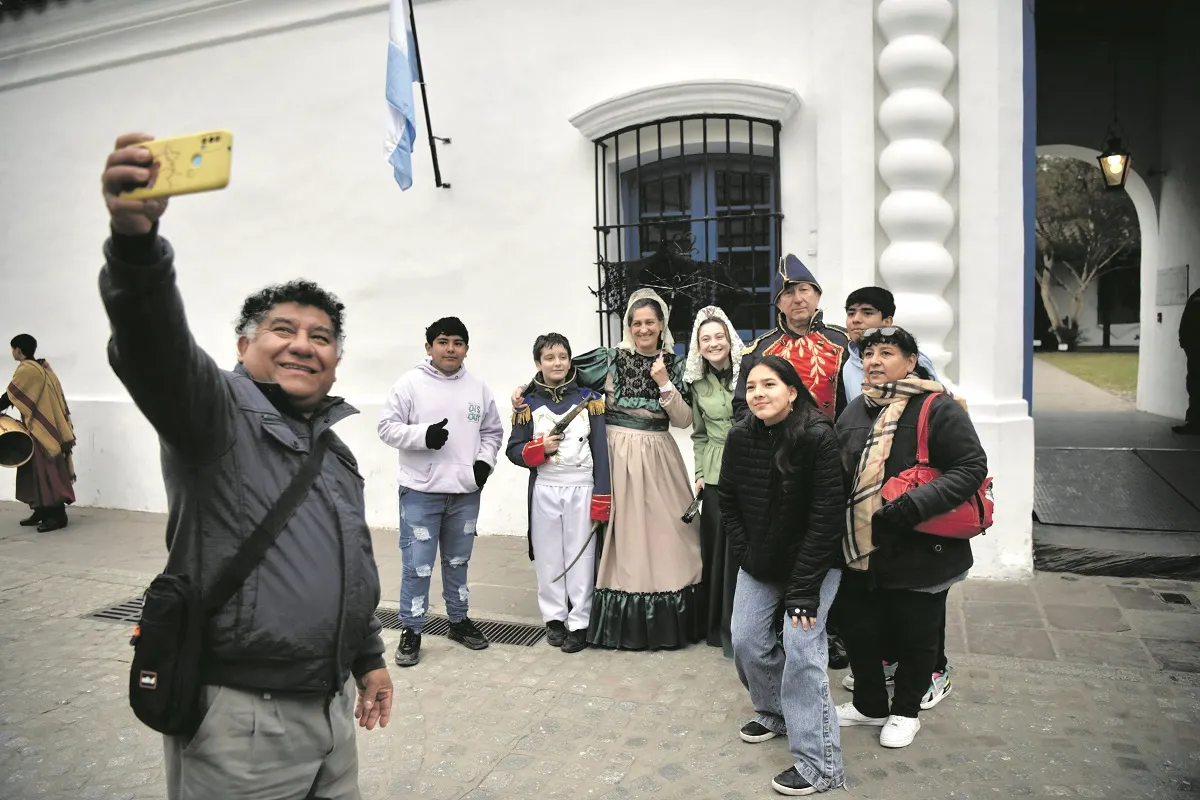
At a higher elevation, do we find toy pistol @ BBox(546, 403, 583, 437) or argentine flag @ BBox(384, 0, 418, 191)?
argentine flag @ BBox(384, 0, 418, 191)

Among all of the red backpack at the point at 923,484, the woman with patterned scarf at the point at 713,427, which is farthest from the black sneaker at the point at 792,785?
the woman with patterned scarf at the point at 713,427

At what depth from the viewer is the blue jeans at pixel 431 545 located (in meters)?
4.78

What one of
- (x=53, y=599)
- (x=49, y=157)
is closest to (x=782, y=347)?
(x=53, y=599)

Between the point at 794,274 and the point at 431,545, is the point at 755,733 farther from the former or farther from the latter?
the point at 794,274

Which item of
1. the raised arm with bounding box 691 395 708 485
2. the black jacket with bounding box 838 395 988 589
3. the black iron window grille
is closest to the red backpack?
the black jacket with bounding box 838 395 988 589

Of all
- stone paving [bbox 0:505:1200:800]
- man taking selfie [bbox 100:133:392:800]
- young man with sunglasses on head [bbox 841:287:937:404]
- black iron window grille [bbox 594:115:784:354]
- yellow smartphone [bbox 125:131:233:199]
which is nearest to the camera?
yellow smartphone [bbox 125:131:233:199]

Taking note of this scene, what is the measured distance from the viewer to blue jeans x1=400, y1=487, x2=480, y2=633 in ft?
15.7

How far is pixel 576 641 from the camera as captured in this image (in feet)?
15.9

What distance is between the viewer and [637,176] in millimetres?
6609

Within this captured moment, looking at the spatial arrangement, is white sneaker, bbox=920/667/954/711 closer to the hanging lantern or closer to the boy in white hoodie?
the boy in white hoodie

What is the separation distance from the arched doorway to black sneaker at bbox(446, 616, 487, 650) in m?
10.8

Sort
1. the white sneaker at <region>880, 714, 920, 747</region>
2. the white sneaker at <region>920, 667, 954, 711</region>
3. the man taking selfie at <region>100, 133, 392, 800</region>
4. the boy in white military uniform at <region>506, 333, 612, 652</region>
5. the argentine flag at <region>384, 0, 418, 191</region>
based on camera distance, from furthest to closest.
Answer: the argentine flag at <region>384, 0, 418, 191</region> → the boy in white military uniform at <region>506, 333, 612, 652</region> → the white sneaker at <region>920, 667, 954, 711</region> → the white sneaker at <region>880, 714, 920, 747</region> → the man taking selfie at <region>100, 133, 392, 800</region>

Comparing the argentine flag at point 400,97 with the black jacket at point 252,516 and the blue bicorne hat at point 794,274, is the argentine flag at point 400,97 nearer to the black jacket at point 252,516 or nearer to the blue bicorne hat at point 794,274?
the blue bicorne hat at point 794,274

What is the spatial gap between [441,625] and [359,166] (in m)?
4.25
